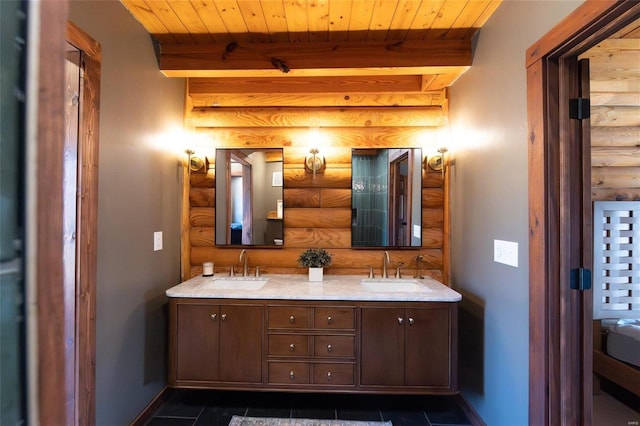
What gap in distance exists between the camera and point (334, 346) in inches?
71.4

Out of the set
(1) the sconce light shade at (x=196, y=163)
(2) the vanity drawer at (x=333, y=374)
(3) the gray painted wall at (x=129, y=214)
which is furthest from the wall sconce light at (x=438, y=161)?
(3) the gray painted wall at (x=129, y=214)

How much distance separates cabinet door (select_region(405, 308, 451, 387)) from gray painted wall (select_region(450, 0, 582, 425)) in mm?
248

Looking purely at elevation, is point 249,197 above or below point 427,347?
above

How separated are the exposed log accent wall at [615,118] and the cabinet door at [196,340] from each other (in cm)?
315

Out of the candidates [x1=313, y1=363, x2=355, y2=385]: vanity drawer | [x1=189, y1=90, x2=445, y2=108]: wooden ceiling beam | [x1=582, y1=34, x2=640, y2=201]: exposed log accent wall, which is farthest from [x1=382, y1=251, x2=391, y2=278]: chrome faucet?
[x1=582, y1=34, x2=640, y2=201]: exposed log accent wall

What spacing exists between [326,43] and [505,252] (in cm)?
182

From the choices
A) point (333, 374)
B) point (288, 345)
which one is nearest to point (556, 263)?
point (333, 374)

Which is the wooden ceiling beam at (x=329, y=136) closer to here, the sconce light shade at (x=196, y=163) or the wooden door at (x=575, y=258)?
the sconce light shade at (x=196, y=163)

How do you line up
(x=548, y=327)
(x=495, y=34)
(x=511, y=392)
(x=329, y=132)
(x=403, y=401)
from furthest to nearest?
(x=329, y=132)
(x=403, y=401)
(x=495, y=34)
(x=511, y=392)
(x=548, y=327)

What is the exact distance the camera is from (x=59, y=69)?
388 millimetres

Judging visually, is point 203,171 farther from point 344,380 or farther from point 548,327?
point 548,327

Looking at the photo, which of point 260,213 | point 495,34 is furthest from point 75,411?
point 495,34

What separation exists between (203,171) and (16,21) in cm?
219

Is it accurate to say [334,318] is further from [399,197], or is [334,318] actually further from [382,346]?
[399,197]
